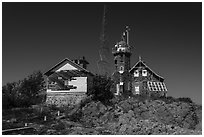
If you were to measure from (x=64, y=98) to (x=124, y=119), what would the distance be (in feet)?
32.0

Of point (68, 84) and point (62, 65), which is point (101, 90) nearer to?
point (68, 84)

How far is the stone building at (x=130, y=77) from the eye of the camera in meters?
39.3

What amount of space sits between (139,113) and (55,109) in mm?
9587

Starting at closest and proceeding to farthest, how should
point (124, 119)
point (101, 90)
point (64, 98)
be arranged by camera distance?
1. point (124, 119)
2. point (101, 90)
3. point (64, 98)

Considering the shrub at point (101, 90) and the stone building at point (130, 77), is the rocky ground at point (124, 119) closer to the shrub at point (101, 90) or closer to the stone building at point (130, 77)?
the shrub at point (101, 90)

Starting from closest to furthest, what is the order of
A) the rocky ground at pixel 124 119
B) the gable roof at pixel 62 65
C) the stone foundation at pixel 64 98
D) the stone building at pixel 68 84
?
the rocky ground at pixel 124 119
the stone foundation at pixel 64 98
the stone building at pixel 68 84
the gable roof at pixel 62 65

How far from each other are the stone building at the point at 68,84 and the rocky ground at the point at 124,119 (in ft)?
10.0

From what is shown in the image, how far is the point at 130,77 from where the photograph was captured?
135 feet

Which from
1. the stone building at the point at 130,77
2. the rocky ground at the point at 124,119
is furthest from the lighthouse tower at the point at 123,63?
the rocky ground at the point at 124,119

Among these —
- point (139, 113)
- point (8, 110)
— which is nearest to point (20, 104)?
point (8, 110)

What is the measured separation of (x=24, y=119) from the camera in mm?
20281

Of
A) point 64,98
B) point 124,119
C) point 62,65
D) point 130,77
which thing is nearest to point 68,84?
point 64,98

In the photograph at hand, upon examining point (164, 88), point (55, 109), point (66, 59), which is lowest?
point (55, 109)

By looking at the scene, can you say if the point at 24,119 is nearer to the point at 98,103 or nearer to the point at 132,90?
the point at 98,103
